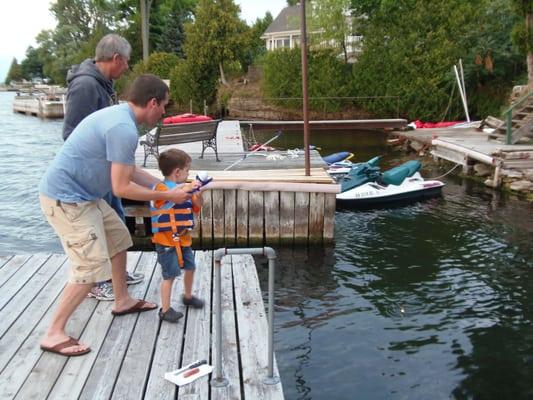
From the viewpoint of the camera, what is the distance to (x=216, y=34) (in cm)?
3662

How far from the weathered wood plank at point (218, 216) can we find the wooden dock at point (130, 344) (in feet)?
11.7

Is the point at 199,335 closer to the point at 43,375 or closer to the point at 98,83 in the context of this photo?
the point at 43,375

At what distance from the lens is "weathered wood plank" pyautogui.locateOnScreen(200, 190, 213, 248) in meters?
8.87

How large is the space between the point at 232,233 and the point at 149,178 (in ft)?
15.8

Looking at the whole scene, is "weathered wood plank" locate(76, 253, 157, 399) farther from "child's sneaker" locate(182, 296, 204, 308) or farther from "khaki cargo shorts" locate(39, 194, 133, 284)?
"khaki cargo shorts" locate(39, 194, 133, 284)

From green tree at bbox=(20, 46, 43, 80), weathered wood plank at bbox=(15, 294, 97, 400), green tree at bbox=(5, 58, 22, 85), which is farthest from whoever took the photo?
green tree at bbox=(5, 58, 22, 85)

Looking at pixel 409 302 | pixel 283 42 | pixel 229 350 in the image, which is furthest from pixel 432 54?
pixel 229 350

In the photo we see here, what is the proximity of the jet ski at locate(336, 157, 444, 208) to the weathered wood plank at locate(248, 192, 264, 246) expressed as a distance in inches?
114

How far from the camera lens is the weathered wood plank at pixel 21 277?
15.6 ft

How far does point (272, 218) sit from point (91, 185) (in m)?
5.35

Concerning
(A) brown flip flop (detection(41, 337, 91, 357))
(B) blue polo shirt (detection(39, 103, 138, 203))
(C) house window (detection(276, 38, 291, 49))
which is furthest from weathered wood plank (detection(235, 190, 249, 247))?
(C) house window (detection(276, 38, 291, 49))

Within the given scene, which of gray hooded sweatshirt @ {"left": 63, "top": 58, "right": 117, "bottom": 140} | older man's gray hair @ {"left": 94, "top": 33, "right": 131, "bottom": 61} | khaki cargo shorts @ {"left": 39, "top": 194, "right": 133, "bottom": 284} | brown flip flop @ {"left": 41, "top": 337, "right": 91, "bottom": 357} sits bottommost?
brown flip flop @ {"left": 41, "top": 337, "right": 91, "bottom": 357}

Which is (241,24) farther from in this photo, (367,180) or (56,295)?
(56,295)

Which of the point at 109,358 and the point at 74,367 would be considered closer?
the point at 74,367
